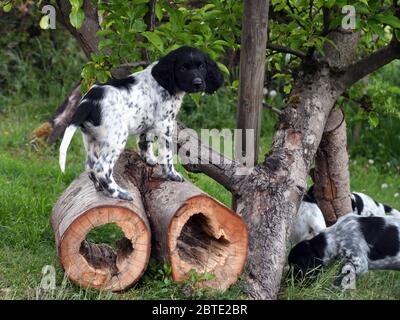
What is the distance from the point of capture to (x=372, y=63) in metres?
6.19

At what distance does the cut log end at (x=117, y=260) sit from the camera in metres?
4.77

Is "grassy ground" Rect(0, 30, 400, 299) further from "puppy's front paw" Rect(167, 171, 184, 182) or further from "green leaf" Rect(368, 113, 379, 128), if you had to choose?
"green leaf" Rect(368, 113, 379, 128)

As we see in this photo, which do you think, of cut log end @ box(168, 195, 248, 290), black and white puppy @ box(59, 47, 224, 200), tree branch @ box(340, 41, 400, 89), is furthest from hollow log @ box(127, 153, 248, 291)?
tree branch @ box(340, 41, 400, 89)

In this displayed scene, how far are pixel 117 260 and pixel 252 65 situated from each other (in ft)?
5.39

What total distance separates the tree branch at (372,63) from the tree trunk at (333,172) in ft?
1.60

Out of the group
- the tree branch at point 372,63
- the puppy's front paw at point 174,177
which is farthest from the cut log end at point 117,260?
the tree branch at point 372,63

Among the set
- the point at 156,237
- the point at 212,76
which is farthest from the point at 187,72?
the point at 156,237

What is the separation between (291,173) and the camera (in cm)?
565

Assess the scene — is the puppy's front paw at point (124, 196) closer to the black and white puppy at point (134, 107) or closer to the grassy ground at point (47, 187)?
the black and white puppy at point (134, 107)

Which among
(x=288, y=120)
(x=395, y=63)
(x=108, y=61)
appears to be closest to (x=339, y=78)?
(x=288, y=120)

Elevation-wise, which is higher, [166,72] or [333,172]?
[166,72]

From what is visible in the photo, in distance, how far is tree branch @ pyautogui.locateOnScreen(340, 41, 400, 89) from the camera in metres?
6.07

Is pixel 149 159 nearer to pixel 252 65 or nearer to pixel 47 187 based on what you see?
pixel 252 65
